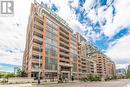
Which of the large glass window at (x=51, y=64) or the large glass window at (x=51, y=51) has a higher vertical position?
the large glass window at (x=51, y=51)

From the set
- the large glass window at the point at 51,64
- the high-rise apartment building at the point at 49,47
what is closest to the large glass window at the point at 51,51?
the high-rise apartment building at the point at 49,47

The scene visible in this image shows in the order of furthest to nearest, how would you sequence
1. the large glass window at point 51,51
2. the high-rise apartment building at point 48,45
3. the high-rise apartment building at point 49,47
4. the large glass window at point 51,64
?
the large glass window at point 51,51
the large glass window at point 51,64
the high-rise apartment building at point 48,45
the high-rise apartment building at point 49,47

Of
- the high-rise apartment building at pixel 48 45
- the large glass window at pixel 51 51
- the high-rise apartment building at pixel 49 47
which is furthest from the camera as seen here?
the large glass window at pixel 51 51

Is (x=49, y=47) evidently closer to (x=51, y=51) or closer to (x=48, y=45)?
(x=48, y=45)

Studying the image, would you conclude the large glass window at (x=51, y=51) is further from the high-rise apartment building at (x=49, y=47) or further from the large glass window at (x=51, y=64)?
the large glass window at (x=51, y=64)

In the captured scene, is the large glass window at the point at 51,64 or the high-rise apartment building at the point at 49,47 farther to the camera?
the large glass window at the point at 51,64

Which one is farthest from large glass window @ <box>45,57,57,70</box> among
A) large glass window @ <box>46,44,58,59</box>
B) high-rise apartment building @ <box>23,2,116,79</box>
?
large glass window @ <box>46,44,58,59</box>

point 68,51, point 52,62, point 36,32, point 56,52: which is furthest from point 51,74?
point 68,51

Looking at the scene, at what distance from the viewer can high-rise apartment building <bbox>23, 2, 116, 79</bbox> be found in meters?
81.5

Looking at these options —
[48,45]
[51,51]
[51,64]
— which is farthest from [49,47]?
[51,64]

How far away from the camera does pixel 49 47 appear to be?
9112 centimetres

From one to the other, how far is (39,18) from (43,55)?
15.1m

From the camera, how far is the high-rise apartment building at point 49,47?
81.5 metres

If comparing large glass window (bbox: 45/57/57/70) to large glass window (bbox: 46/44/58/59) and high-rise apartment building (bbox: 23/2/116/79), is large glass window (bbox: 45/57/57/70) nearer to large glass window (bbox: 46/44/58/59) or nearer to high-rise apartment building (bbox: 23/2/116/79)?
high-rise apartment building (bbox: 23/2/116/79)
